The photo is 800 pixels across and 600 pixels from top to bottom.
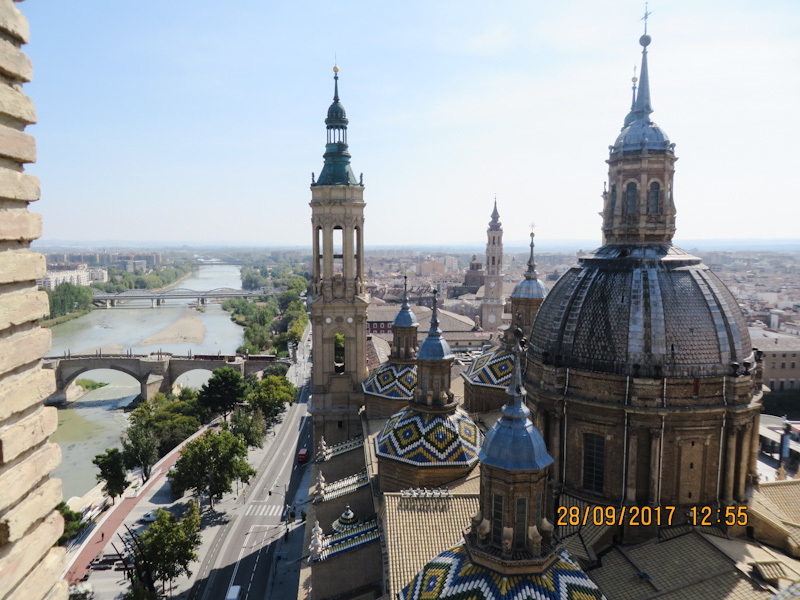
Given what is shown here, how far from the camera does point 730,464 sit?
16188mm

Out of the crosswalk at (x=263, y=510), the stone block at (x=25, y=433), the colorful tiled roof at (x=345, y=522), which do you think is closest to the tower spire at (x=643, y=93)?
the colorful tiled roof at (x=345, y=522)

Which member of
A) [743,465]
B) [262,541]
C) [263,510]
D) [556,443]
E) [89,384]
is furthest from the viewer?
[89,384]

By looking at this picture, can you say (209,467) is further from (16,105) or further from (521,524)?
(16,105)

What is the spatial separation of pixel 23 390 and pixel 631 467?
51.2 ft

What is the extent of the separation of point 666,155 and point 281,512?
26971 millimetres

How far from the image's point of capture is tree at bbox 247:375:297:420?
4809 centimetres

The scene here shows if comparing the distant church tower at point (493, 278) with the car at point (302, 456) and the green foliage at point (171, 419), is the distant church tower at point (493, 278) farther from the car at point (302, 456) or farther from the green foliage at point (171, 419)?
the car at point (302, 456)

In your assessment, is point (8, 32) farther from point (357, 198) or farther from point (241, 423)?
point (241, 423)

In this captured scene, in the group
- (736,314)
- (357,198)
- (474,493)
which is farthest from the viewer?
(357,198)

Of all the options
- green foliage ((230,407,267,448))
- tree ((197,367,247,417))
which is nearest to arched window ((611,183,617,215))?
green foliage ((230,407,267,448))

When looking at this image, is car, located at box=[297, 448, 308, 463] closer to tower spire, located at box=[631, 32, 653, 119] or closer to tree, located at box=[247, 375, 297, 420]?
tree, located at box=[247, 375, 297, 420]

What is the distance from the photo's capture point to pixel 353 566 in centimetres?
1894

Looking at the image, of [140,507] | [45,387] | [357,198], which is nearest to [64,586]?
[45,387]

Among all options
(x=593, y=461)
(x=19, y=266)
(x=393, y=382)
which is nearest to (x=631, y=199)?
(x=593, y=461)
